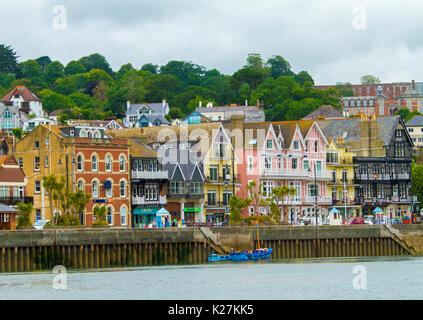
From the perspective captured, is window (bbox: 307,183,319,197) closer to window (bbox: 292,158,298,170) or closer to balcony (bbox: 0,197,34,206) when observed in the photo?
window (bbox: 292,158,298,170)

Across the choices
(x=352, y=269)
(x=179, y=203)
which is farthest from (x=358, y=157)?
(x=352, y=269)

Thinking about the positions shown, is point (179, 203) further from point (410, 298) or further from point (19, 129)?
point (19, 129)

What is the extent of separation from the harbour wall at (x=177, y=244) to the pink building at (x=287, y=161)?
17749mm

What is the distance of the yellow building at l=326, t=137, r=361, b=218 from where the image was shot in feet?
435

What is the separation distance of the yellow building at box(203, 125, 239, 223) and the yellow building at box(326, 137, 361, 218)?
49.6 feet

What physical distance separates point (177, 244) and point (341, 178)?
45.0m

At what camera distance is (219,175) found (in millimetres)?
121062

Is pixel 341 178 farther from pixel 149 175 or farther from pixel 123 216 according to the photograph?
pixel 123 216

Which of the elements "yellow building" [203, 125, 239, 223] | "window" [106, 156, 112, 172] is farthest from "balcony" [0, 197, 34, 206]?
"yellow building" [203, 125, 239, 223]

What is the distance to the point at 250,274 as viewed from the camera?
271 feet

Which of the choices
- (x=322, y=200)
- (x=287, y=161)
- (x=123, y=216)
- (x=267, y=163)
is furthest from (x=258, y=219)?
(x=322, y=200)
